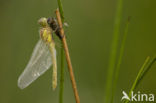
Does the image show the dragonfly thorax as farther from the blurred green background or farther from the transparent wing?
the blurred green background

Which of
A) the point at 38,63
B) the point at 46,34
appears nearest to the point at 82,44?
the point at 38,63

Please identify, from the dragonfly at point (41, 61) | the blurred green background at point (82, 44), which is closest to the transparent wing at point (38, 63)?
the dragonfly at point (41, 61)

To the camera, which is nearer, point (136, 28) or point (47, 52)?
point (47, 52)

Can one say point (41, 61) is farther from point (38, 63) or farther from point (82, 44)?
point (82, 44)

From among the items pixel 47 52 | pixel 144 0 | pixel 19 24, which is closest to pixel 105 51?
pixel 144 0

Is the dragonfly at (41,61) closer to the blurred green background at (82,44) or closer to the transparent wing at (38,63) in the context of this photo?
the transparent wing at (38,63)

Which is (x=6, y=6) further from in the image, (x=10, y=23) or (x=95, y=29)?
(x=95, y=29)
